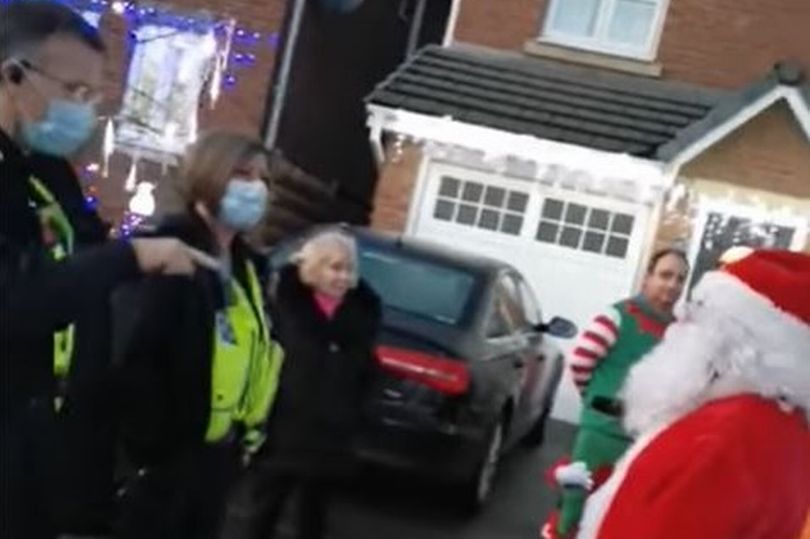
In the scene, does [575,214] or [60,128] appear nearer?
[60,128]

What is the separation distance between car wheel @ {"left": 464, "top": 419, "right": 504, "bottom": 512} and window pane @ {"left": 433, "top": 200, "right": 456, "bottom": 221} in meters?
7.21

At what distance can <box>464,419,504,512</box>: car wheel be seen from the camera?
929 centimetres

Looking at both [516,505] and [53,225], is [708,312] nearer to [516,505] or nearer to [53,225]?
[53,225]

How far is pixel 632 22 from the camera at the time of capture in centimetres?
1744

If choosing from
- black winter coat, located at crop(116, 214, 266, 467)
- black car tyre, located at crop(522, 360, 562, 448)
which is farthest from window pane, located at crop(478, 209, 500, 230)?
black winter coat, located at crop(116, 214, 266, 467)

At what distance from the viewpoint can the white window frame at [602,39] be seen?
17344 mm

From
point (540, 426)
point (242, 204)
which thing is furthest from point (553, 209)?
point (242, 204)

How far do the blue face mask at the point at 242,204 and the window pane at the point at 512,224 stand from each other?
12.2 m

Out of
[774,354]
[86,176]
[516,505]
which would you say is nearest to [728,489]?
[774,354]

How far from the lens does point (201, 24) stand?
18234 mm

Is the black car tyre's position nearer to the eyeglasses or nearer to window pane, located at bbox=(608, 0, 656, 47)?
window pane, located at bbox=(608, 0, 656, 47)

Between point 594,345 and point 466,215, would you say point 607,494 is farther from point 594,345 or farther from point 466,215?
point 466,215

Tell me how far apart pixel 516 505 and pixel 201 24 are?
977 centimetres

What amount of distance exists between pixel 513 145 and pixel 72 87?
13.2 m
